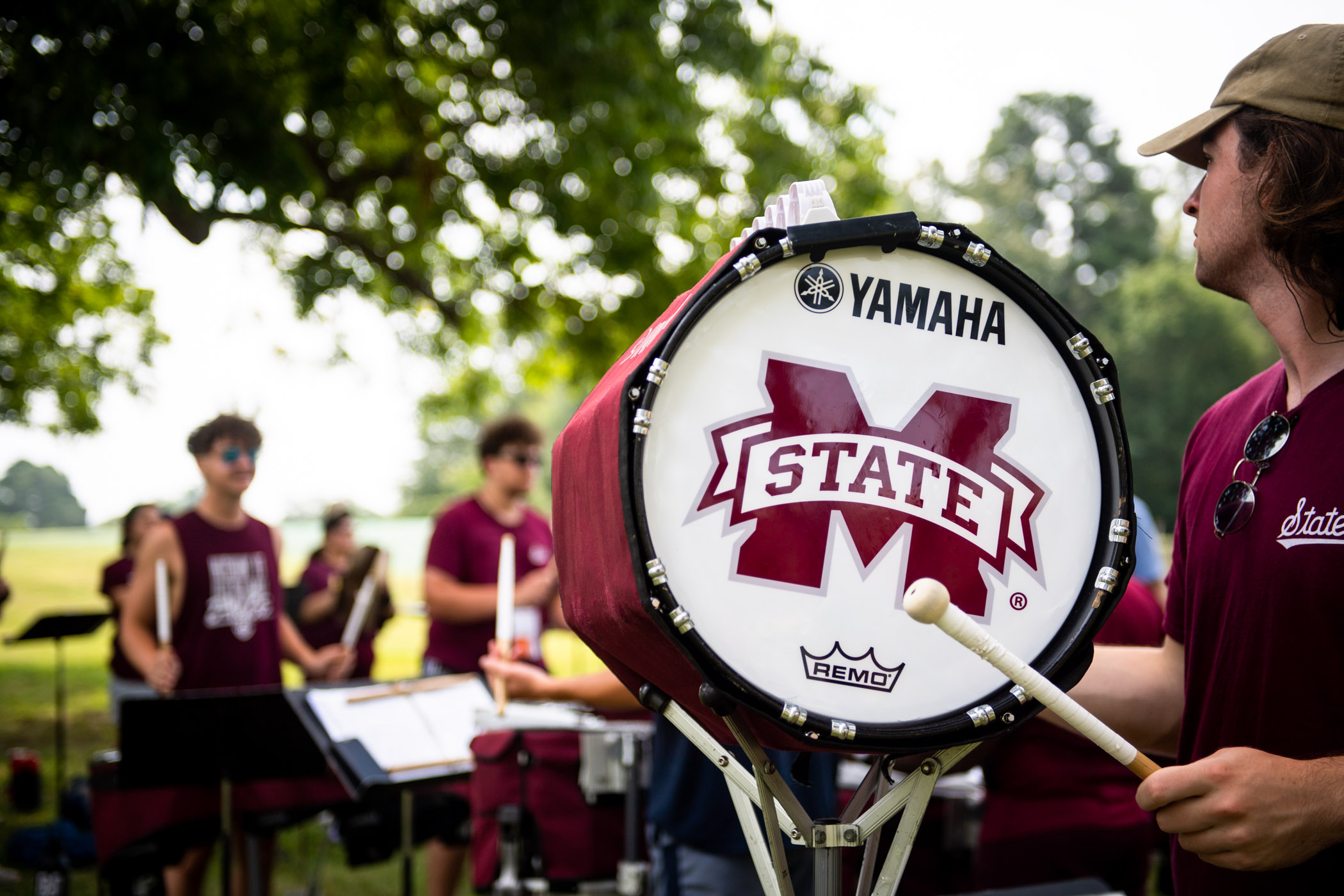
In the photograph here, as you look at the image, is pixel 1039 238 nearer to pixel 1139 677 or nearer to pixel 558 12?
pixel 558 12

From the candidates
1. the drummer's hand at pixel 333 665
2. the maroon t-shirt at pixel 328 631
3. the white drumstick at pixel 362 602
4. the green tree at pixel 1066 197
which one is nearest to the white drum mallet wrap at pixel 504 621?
the white drumstick at pixel 362 602

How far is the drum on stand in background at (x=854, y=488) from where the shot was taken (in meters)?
1.15

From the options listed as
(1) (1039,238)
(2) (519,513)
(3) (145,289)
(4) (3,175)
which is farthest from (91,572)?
(1) (1039,238)

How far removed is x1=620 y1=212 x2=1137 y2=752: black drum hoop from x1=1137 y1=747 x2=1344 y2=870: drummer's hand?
0.16 m

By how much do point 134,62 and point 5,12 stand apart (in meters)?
0.60

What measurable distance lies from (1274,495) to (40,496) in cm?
1720

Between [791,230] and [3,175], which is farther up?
[3,175]

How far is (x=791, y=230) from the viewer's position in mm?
1180

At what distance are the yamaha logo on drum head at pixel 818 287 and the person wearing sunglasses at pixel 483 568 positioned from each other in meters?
3.69

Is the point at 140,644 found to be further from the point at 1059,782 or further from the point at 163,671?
the point at 1059,782

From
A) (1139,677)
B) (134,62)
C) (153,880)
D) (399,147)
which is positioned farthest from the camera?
(399,147)

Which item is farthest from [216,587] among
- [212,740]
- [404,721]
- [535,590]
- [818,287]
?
[818,287]

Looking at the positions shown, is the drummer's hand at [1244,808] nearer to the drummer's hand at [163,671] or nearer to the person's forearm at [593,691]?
the person's forearm at [593,691]

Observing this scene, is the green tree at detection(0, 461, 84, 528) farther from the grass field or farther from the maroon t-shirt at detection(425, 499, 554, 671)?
the maroon t-shirt at detection(425, 499, 554, 671)
